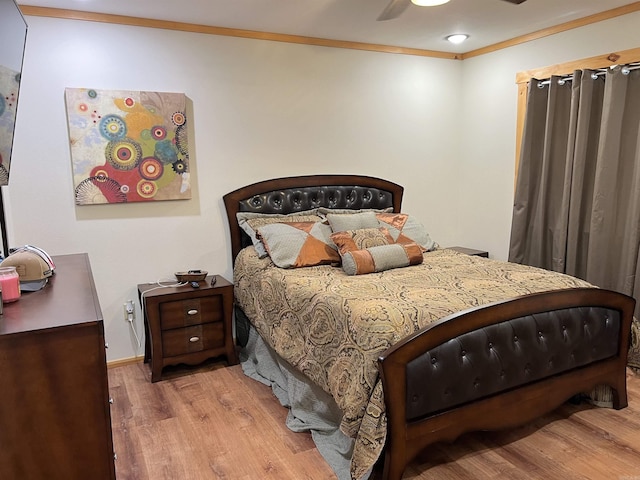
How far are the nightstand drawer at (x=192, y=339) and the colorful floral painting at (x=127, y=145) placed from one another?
38.5 inches

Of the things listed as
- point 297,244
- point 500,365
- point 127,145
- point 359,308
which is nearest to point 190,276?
point 297,244

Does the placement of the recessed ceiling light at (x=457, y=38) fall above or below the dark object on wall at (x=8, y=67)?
above

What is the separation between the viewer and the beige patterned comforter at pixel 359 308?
2.05m

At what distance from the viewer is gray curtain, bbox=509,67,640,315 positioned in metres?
3.32

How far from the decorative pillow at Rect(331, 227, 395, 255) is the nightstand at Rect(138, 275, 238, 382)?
84 cm

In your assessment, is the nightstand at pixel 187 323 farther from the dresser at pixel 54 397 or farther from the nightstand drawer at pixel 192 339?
the dresser at pixel 54 397

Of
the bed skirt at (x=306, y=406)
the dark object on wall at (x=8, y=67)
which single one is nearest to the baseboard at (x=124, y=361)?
the bed skirt at (x=306, y=406)

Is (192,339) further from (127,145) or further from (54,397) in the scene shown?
(54,397)

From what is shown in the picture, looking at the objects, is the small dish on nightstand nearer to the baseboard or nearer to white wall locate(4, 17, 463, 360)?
white wall locate(4, 17, 463, 360)

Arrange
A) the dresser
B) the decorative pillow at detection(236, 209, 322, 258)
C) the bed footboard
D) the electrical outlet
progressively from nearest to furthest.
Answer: the dresser < the bed footboard < the electrical outlet < the decorative pillow at detection(236, 209, 322, 258)

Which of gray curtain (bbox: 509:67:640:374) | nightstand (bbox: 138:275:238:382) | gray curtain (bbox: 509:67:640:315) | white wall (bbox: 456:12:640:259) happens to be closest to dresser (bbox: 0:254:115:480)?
nightstand (bbox: 138:275:238:382)

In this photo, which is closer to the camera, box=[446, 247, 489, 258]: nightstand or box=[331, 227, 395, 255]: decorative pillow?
box=[331, 227, 395, 255]: decorative pillow

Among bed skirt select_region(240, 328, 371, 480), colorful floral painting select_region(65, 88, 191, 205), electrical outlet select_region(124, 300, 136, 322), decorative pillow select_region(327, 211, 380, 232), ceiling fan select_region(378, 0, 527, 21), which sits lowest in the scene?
bed skirt select_region(240, 328, 371, 480)

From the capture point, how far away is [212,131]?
367 centimetres
